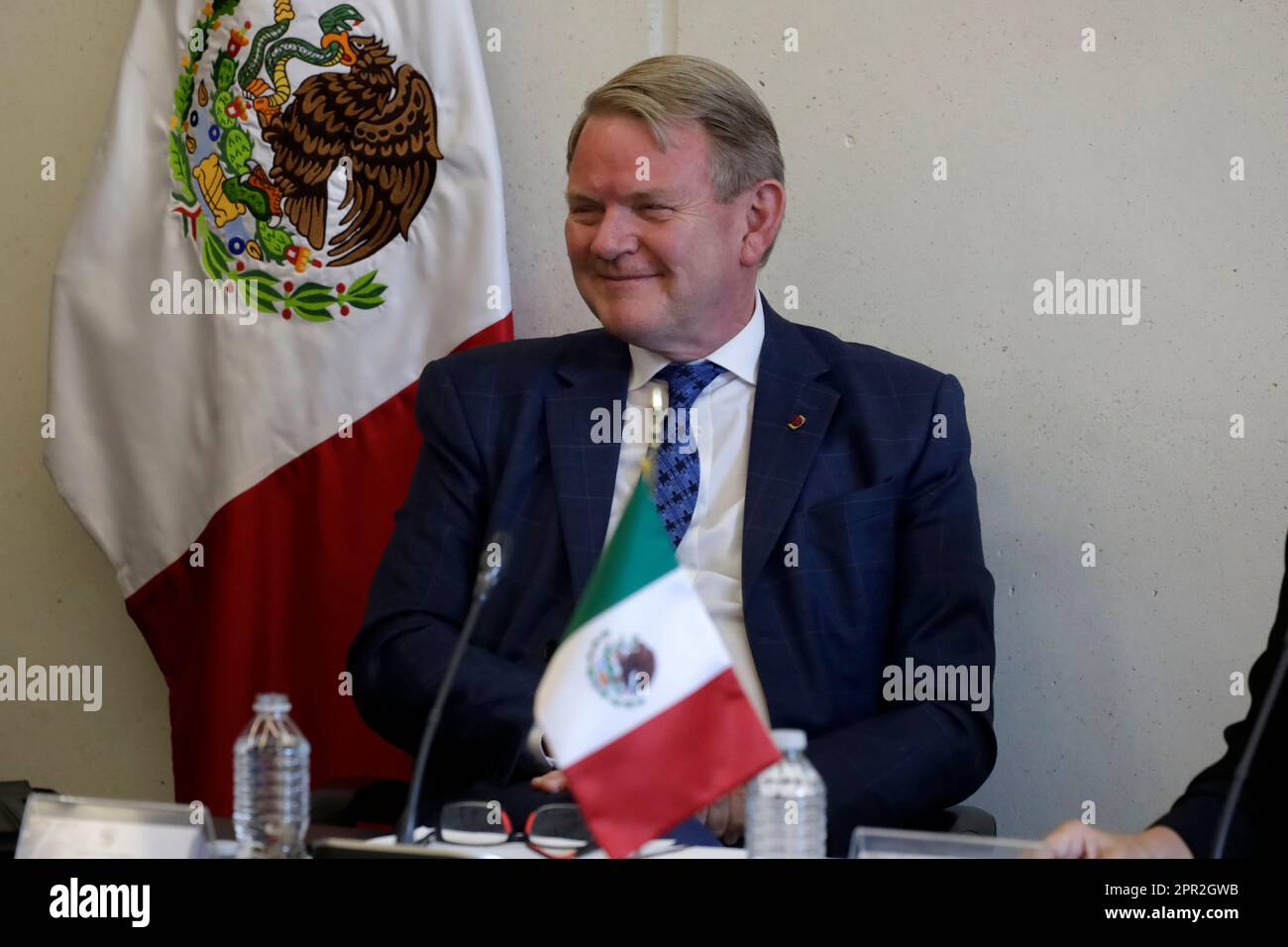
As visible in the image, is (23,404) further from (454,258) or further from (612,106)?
(612,106)

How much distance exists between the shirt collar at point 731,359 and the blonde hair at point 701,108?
0.24 metres

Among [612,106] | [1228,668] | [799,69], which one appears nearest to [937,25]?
[799,69]

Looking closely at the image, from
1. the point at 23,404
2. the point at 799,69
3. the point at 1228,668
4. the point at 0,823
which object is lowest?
the point at 0,823

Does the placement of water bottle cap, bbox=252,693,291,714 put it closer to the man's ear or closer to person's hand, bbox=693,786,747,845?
person's hand, bbox=693,786,747,845

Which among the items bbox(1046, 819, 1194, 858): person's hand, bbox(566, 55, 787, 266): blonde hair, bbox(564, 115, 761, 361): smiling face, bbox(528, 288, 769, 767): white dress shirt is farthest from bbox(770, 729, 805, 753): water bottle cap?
bbox(566, 55, 787, 266): blonde hair

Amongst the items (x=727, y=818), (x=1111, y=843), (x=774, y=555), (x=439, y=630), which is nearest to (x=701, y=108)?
(x=774, y=555)

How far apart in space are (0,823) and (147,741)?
3.57ft

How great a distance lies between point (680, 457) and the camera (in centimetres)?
262

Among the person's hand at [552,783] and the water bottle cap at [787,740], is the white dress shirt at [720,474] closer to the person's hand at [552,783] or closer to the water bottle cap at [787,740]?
the person's hand at [552,783]

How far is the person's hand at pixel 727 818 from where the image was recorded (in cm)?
227

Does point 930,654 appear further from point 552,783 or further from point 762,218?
point 762,218

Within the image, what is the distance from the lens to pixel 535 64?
3.22 metres

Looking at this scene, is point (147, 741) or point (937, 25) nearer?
point (937, 25)

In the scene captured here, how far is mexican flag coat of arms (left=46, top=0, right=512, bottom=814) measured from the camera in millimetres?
3070
